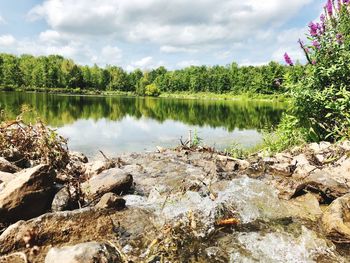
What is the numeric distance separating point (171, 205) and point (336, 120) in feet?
22.0

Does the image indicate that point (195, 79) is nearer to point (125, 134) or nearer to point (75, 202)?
point (125, 134)

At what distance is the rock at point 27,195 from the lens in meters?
5.51

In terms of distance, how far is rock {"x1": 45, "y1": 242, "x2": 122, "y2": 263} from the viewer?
3.86 meters

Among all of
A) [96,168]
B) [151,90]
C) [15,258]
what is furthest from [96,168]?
[151,90]

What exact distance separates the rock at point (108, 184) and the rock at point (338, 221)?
428 centimetres

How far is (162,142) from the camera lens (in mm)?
18781

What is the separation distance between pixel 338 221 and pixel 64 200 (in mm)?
5035

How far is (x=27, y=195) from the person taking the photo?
18.7ft

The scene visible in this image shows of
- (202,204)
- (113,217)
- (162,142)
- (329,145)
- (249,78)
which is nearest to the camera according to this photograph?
(113,217)

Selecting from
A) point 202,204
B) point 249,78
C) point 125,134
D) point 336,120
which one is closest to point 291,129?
point 336,120

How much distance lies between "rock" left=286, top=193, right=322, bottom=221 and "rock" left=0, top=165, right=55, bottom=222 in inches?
195

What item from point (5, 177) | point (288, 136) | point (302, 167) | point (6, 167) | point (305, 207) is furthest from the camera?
point (288, 136)

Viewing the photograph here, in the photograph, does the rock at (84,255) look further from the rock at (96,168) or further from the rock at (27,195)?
the rock at (96,168)

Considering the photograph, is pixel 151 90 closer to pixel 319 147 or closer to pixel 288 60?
pixel 288 60
